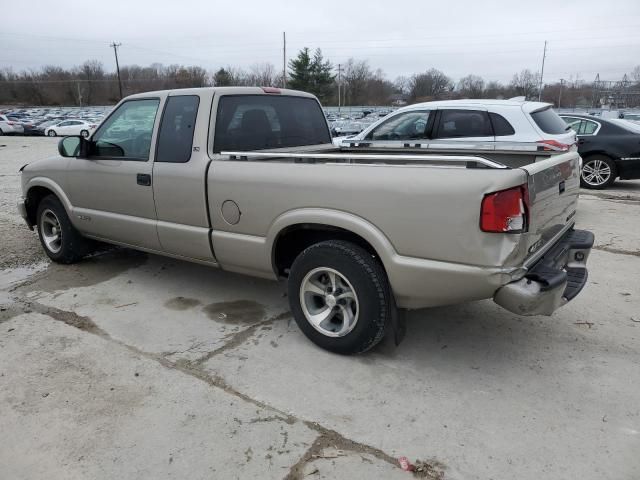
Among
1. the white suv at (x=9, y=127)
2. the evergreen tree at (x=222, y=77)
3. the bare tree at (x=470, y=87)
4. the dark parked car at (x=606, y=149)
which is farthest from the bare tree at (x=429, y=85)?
the dark parked car at (x=606, y=149)

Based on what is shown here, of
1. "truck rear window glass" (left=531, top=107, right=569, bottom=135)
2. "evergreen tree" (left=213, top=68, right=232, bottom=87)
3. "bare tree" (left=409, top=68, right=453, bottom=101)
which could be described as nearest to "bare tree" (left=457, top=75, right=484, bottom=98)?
"bare tree" (left=409, top=68, right=453, bottom=101)

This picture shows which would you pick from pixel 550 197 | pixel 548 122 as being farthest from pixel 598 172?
pixel 550 197

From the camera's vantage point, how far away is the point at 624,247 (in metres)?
6.05

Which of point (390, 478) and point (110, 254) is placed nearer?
point (390, 478)

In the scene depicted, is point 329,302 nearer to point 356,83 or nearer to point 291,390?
point 291,390

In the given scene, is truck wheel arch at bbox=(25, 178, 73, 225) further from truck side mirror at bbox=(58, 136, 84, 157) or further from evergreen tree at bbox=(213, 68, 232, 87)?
evergreen tree at bbox=(213, 68, 232, 87)

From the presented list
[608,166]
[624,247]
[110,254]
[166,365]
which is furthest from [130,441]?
[608,166]

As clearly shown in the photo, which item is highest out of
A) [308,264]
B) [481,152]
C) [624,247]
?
[481,152]

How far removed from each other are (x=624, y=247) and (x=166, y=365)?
17.8 feet

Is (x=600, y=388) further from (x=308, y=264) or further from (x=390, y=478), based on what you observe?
(x=308, y=264)

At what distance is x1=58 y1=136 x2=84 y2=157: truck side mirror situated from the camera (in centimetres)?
478

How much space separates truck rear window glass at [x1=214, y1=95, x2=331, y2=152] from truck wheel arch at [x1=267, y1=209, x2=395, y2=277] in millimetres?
931

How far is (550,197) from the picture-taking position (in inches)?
125

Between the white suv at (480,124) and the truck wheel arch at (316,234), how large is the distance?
3301mm
